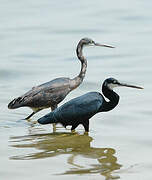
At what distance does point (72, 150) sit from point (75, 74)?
5.93 meters

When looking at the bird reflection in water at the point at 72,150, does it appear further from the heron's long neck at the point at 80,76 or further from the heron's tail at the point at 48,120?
the heron's long neck at the point at 80,76

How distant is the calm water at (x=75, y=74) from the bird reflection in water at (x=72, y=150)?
13 millimetres

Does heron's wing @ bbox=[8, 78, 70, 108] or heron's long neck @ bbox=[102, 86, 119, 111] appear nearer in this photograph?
heron's long neck @ bbox=[102, 86, 119, 111]

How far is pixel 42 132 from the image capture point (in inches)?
567

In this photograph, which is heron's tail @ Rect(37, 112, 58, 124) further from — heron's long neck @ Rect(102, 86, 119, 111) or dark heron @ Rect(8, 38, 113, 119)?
dark heron @ Rect(8, 38, 113, 119)

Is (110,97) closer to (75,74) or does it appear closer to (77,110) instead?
(77,110)

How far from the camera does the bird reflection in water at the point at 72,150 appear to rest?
1184cm

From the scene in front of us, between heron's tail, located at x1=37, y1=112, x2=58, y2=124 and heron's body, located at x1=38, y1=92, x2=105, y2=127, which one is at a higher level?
heron's body, located at x1=38, y1=92, x2=105, y2=127

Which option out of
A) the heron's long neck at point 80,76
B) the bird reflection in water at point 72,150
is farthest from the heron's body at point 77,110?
the heron's long neck at point 80,76

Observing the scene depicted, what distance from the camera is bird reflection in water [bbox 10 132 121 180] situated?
1184cm

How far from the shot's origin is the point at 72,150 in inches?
517

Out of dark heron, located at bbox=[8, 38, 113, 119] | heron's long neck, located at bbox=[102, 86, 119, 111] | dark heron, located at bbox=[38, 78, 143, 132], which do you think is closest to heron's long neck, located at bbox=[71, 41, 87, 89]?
dark heron, located at bbox=[8, 38, 113, 119]

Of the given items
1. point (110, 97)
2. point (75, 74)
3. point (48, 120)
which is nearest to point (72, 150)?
point (48, 120)

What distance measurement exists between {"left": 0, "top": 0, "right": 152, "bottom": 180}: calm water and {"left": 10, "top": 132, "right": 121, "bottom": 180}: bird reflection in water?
0.01 m
